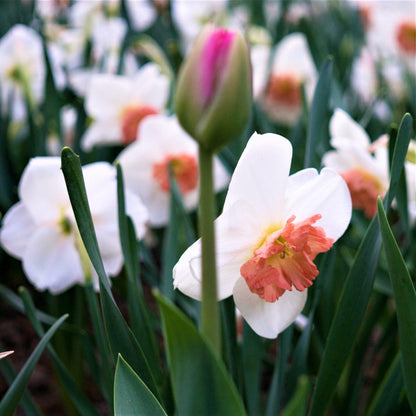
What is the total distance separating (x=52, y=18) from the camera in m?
1.71

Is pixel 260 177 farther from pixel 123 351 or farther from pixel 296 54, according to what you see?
pixel 296 54

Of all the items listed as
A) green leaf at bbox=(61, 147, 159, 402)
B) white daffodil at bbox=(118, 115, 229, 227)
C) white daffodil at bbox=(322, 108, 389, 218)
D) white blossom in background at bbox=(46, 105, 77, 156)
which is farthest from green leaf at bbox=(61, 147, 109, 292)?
white blossom in background at bbox=(46, 105, 77, 156)

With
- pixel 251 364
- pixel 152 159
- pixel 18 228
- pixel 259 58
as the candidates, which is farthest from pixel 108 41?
pixel 251 364

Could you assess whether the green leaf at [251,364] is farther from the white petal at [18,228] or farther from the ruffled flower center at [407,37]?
the ruffled flower center at [407,37]

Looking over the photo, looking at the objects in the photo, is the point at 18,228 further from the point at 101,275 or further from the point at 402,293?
the point at 402,293

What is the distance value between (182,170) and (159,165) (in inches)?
1.5

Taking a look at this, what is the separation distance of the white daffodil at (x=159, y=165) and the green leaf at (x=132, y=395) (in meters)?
0.52

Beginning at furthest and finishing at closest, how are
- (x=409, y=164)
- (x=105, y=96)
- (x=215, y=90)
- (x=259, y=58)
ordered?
(x=259, y=58) → (x=105, y=96) → (x=409, y=164) → (x=215, y=90)

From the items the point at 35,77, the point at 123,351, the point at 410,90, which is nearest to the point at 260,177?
the point at 123,351

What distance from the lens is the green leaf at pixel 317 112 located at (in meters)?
0.53

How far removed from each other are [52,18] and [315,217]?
5.13 ft

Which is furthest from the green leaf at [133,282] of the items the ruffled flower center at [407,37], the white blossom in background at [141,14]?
the ruffled flower center at [407,37]

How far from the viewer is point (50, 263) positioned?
0.64m

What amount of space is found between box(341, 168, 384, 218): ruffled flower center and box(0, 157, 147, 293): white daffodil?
0.23 m
